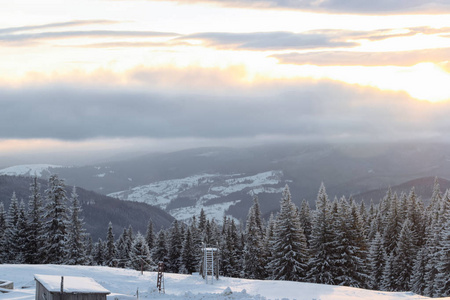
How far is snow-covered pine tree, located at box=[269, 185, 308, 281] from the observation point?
59562 millimetres

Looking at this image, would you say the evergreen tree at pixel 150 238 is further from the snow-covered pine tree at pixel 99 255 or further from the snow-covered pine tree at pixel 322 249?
the snow-covered pine tree at pixel 322 249

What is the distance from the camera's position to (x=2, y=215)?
70.8m

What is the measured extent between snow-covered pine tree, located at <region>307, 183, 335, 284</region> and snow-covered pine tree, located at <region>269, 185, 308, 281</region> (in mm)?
1175

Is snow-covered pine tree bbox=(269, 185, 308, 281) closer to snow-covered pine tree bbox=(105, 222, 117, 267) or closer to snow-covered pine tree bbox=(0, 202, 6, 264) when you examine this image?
snow-covered pine tree bbox=(0, 202, 6, 264)

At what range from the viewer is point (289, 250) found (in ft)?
196

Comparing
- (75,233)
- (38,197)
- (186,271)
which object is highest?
(38,197)

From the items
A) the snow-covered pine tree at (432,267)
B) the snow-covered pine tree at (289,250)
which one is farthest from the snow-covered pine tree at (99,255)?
the snow-covered pine tree at (432,267)

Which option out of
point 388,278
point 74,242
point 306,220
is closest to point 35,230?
point 74,242

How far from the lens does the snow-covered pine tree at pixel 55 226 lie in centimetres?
6419

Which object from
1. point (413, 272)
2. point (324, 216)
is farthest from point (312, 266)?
point (413, 272)

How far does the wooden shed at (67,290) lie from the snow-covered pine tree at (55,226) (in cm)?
3262

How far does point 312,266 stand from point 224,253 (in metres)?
23.9

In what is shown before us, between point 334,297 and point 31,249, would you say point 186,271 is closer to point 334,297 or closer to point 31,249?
point 31,249

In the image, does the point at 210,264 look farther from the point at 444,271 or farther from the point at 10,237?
the point at 10,237
